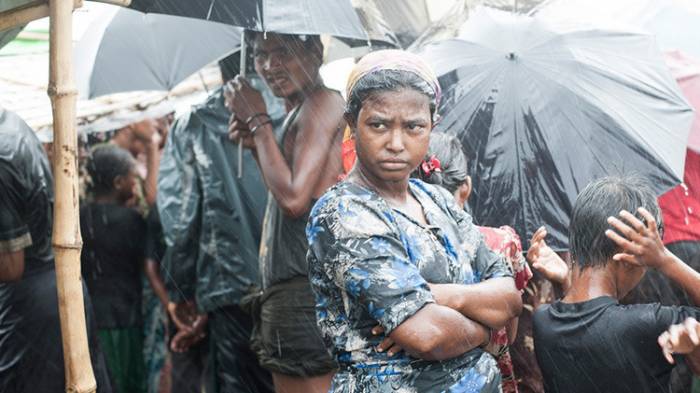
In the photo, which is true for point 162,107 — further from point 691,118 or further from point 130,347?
point 691,118

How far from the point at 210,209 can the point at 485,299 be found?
3.72m

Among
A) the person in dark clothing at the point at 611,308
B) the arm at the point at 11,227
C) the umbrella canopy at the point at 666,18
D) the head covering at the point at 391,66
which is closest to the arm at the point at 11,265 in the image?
the arm at the point at 11,227

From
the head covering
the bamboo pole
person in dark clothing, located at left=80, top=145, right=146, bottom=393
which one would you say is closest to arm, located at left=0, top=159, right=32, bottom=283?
the bamboo pole

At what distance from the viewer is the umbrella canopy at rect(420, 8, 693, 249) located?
4.46 meters

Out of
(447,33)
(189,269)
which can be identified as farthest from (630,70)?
(189,269)

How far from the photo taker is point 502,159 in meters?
4.67

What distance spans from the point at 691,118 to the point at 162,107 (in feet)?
12.6

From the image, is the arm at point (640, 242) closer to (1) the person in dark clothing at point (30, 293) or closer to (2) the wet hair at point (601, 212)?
(2) the wet hair at point (601, 212)

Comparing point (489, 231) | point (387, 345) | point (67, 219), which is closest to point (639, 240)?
point (489, 231)

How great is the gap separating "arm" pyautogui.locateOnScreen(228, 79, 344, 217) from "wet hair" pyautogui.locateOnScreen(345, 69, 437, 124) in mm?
1527

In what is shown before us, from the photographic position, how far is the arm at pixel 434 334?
2986 millimetres

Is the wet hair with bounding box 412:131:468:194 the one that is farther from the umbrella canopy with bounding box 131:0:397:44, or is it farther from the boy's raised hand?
the boy's raised hand

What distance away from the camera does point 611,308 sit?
11.2ft

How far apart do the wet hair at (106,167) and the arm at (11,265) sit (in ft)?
9.46
